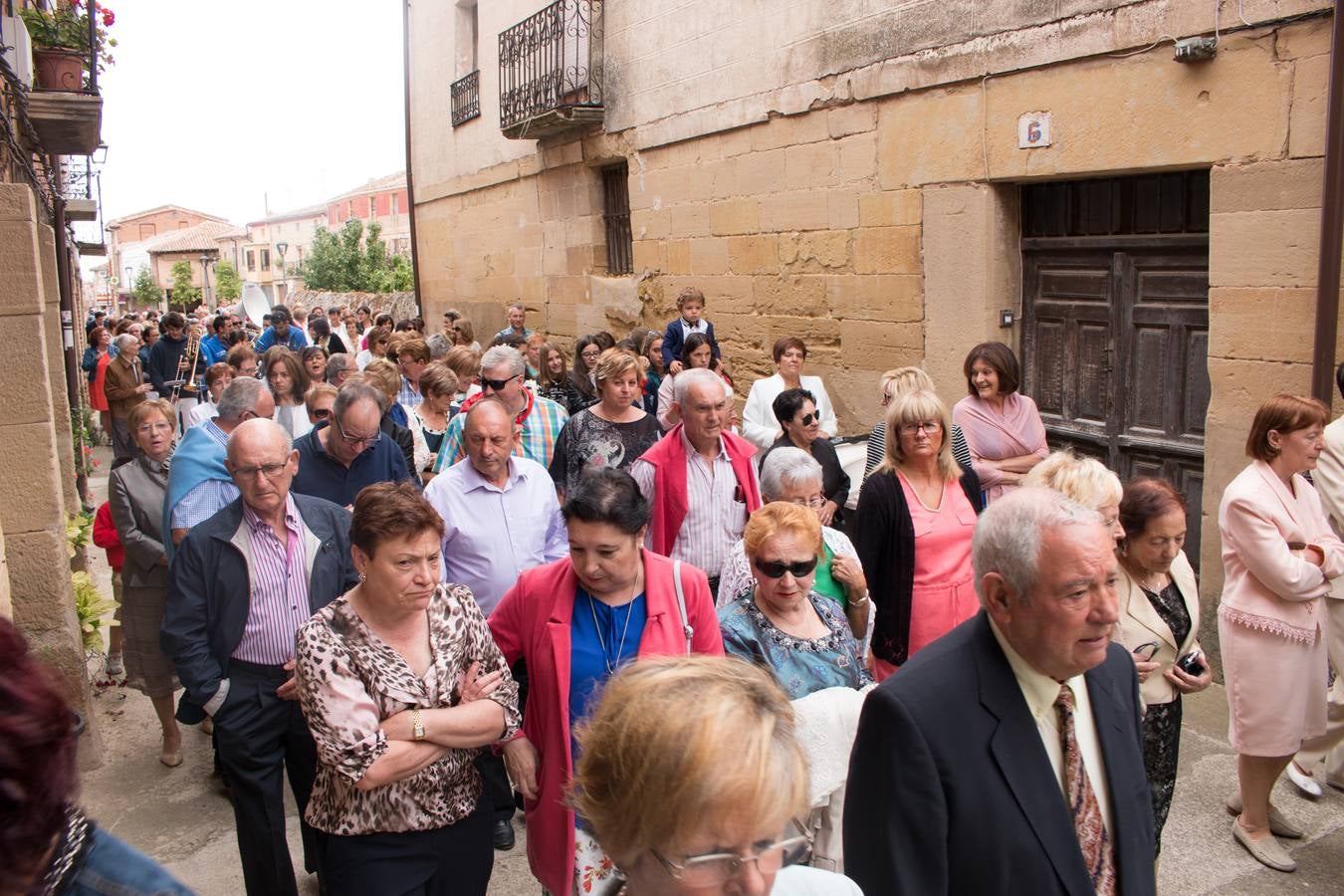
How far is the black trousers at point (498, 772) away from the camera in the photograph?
3.40 m

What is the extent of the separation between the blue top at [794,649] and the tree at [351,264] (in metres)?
41.3

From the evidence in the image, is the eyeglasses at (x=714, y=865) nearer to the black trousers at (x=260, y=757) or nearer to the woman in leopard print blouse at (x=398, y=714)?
the woman in leopard print blouse at (x=398, y=714)

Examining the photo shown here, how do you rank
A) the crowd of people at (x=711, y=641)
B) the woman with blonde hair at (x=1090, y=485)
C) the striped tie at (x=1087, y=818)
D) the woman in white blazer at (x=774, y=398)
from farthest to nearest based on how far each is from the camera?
the woman in white blazer at (x=774, y=398), the woman with blonde hair at (x=1090, y=485), the striped tie at (x=1087, y=818), the crowd of people at (x=711, y=641)

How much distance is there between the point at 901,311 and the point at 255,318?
56.4ft

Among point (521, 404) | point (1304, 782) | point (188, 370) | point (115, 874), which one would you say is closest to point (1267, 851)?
point (1304, 782)

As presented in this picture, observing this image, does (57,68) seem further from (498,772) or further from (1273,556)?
(1273,556)

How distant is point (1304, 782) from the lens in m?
4.97

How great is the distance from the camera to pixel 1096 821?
7.32ft

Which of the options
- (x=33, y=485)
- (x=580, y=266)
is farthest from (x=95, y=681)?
(x=580, y=266)

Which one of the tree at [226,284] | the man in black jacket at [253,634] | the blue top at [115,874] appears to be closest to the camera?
the blue top at [115,874]

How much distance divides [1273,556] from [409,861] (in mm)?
3329

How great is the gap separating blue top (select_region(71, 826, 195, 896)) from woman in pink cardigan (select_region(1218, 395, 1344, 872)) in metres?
4.02

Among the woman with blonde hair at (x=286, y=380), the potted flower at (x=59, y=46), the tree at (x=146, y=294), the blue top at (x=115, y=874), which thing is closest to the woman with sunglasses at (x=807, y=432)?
the woman with blonde hair at (x=286, y=380)

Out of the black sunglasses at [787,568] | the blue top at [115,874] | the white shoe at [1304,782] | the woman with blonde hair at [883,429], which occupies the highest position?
the woman with blonde hair at [883,429]
